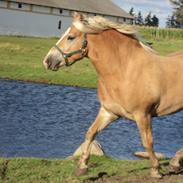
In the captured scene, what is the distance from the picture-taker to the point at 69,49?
7.91 meters

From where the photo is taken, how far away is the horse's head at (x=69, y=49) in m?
7.81

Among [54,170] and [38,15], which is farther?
[38,15]

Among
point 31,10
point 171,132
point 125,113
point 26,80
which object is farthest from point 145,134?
point 31,10

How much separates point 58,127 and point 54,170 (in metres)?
7.43

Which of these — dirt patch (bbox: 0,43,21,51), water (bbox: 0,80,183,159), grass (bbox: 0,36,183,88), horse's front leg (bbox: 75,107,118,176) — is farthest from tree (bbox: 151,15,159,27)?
horse's front leg (bbox: 75,107,118,176)

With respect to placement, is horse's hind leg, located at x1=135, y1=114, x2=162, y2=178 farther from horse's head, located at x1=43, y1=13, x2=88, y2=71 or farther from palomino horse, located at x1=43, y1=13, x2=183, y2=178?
horse's head, located at x1=43, y1=13, x2=88, y2=71

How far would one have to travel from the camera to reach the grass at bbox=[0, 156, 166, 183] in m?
8.20

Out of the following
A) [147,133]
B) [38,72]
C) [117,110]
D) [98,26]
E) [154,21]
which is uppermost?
[98,26]

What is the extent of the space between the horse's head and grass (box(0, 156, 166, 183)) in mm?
1771

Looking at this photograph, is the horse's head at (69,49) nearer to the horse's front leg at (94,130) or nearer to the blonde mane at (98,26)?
the blonde mane at (98,26)

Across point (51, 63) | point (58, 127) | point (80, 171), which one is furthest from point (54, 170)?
point (58, 127)

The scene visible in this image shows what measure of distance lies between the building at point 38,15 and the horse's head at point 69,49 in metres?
54.2

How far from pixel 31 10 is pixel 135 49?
6000 centimetres

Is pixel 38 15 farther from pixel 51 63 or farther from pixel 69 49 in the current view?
A: pixel 51 63
